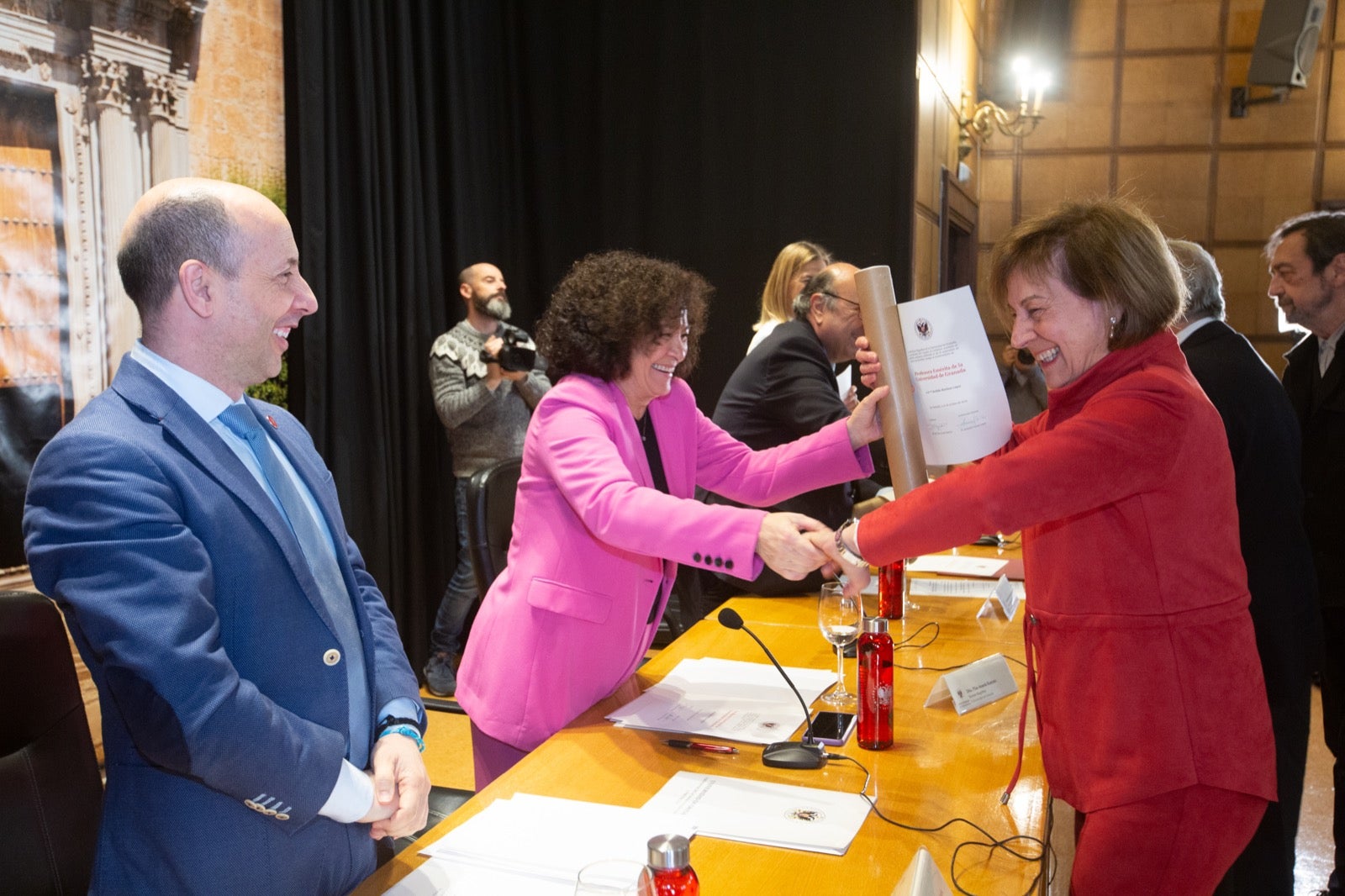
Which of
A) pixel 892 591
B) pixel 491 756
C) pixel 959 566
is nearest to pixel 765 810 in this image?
pixel 491 756

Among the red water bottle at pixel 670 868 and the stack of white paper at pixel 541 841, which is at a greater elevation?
the red water bottle at pixel 670 868

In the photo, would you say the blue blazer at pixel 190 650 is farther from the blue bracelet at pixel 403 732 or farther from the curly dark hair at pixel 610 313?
the curly dark hair at pixel 610 313

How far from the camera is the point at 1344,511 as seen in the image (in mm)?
3010

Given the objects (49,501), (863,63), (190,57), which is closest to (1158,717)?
(49,501)

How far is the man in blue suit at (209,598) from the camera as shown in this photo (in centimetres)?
116

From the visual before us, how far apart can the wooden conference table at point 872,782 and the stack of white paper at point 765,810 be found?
0.05 ft

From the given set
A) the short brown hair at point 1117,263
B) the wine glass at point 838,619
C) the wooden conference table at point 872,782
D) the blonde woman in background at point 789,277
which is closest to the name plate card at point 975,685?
the wooden conference table at point 872,782

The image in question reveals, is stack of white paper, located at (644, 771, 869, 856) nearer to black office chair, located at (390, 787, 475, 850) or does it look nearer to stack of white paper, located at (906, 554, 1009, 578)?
black office chair, located at (390, 787, 475, 850)

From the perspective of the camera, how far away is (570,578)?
190cm

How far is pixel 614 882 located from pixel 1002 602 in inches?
69.4

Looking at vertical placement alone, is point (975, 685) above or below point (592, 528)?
below

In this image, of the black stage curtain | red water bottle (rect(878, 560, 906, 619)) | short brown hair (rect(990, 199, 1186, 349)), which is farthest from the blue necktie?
the black stage curtain

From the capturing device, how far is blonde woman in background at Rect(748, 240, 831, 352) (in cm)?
419

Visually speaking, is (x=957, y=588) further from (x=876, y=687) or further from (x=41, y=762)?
(x=41, y=762)
